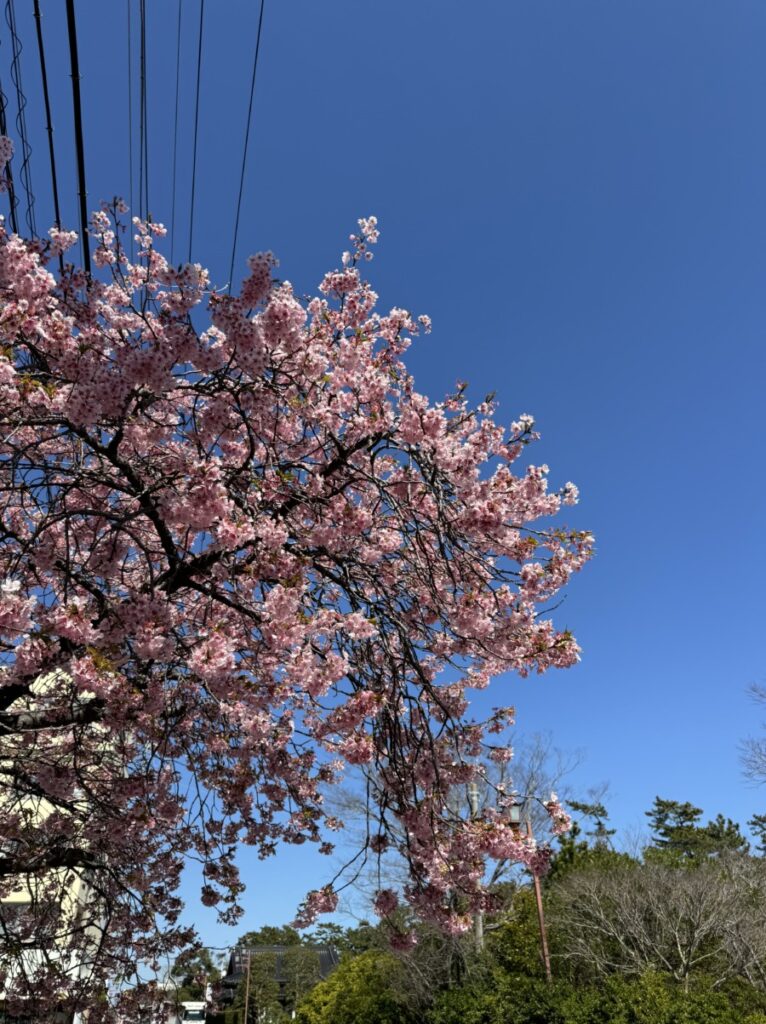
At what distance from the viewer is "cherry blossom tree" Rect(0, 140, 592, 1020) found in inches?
143

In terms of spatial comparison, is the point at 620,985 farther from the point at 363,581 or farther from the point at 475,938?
the point at 363,581

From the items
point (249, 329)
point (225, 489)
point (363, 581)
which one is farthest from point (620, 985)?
point (249, 329)

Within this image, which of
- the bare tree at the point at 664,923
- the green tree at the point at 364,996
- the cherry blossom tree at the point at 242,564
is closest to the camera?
the cherry blossom tree at the point at 242,564

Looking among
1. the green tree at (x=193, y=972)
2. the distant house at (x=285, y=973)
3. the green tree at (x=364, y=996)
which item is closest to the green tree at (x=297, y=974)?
the distant house at (x=285, y=973)

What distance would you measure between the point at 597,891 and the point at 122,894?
35.1ft

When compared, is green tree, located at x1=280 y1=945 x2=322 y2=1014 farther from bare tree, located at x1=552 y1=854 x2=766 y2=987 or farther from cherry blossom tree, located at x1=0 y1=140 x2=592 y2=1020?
cherry blossom tree, located at x1=0 y1=140 x2=592 y2=1020

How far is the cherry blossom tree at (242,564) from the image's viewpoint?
3635 millimetres

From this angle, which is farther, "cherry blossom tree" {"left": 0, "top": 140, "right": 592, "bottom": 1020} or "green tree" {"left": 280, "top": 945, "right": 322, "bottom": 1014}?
"green tree" {"left": 280, "top": 945, "right": 322, "bottom": 1014}

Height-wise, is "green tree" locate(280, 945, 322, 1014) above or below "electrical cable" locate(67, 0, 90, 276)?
below

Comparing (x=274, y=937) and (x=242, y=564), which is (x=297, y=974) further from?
(x=242, y=564)

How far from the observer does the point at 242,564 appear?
4574 millimetres

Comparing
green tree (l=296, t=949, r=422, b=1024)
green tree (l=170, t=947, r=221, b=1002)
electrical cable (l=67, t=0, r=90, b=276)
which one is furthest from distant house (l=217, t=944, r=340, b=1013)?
electrical cable (l=67, t=0, r=90, b=276)

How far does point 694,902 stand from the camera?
1284 centimetres

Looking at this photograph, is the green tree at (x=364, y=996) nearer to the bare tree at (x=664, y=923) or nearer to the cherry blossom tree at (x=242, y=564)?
the bare tree at (x=664, y=923)
